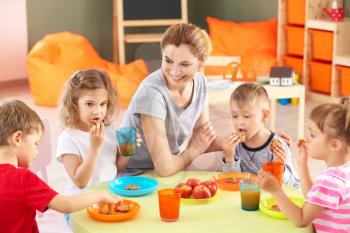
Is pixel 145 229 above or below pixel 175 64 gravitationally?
below

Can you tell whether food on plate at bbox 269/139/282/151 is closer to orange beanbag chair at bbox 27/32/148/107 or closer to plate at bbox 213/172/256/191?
plate at bbox 213/172/256/191

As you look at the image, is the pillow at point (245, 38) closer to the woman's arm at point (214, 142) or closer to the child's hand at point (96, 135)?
the woman's arm at point (214, 142)

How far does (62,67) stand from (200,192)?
3650 millimetres

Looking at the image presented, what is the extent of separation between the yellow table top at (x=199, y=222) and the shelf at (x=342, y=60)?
3.40 m

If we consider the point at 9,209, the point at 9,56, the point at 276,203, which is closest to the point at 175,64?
the point at 276,203

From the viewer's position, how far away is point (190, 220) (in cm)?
178

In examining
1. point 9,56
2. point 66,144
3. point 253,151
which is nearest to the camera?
point 66,144

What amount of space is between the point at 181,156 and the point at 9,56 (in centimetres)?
392

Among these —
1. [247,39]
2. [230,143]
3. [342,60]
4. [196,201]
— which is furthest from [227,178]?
[247,39]

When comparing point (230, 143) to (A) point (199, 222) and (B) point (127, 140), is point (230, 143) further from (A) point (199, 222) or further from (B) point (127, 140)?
(A) point (199, 222)

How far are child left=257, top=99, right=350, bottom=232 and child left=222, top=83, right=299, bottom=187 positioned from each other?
1.38 ft

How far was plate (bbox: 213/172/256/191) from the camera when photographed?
203cm

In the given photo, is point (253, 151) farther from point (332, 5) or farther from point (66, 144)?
point (332, 5)

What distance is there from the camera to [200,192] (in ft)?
6.30
